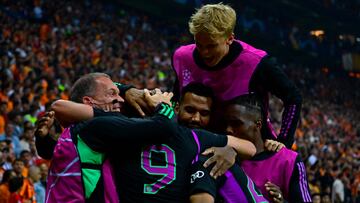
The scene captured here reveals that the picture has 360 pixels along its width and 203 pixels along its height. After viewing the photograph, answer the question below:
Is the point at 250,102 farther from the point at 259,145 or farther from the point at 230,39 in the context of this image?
the point at 230,39

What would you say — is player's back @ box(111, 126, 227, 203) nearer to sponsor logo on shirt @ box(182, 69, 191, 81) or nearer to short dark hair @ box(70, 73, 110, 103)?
short dark hair @ box(70, 73, 110, 103)

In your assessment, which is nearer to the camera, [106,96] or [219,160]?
[219,160]

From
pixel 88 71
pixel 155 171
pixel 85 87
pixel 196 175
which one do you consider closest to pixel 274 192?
pixel 196 175

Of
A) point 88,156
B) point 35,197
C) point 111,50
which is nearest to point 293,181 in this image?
point 88,156

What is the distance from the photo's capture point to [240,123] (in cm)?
368

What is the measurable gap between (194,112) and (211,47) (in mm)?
471

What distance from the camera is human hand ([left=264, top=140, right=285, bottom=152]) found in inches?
150

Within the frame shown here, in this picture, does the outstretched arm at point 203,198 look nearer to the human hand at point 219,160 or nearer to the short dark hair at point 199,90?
the human hand at point 219,160

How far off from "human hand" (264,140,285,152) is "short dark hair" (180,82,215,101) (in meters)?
0.45

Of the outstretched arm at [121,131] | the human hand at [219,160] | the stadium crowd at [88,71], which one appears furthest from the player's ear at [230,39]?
the stadium crowd at [88,71]

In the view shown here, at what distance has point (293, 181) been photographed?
3.73 m

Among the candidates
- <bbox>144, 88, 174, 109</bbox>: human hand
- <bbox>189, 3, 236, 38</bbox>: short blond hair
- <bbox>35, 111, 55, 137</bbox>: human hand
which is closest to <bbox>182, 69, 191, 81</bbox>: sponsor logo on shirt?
<bbox>189, 3, 236, 38</bbox>: short blond hair

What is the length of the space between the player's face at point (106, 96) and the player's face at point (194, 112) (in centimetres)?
48

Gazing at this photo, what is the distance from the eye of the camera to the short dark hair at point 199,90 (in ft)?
12.1
